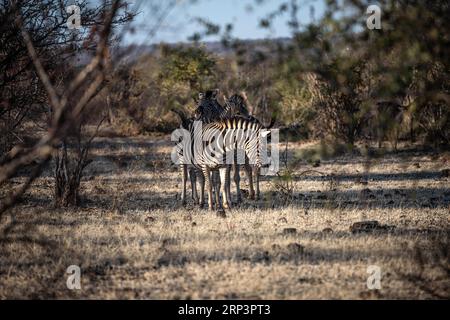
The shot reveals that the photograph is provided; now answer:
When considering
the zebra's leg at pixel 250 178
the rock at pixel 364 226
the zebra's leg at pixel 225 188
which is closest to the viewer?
the rock at pixel 364 226

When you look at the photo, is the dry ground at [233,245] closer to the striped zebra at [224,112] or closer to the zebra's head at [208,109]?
the striped zebra at [224,112]

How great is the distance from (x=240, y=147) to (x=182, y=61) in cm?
2242

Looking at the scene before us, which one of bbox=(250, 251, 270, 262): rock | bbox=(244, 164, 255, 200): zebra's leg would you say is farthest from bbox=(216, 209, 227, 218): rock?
bbox=(250, 251, 270, 262): rock

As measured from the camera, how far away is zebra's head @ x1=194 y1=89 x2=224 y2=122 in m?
12.6

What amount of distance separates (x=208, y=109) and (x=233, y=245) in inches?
216

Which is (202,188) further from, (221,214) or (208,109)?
(208,109)

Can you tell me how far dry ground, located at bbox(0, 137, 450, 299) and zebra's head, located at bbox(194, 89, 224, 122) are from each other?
1748mm

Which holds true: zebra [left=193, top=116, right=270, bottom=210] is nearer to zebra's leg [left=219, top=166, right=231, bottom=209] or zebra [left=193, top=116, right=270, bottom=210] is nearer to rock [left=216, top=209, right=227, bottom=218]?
zebra's leg [left=219, top=166, right=231, bottom=209]

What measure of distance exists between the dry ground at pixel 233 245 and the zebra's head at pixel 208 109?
1748 millimetres

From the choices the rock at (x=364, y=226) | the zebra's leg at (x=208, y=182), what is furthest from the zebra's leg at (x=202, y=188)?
the rock at (x=364, y=226)

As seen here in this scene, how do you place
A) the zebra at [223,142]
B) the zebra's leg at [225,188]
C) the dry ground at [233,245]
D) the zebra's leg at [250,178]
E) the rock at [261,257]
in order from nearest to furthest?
the dry ground at [233,245] → the rock at [261,257] → the zebra at [223,142] → the zebra's leg at [225,188] → the zebra's leg at [250,178]

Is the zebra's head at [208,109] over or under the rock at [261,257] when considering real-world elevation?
over

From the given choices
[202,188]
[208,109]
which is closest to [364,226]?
[202,188]

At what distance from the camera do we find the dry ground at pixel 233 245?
6328mm
